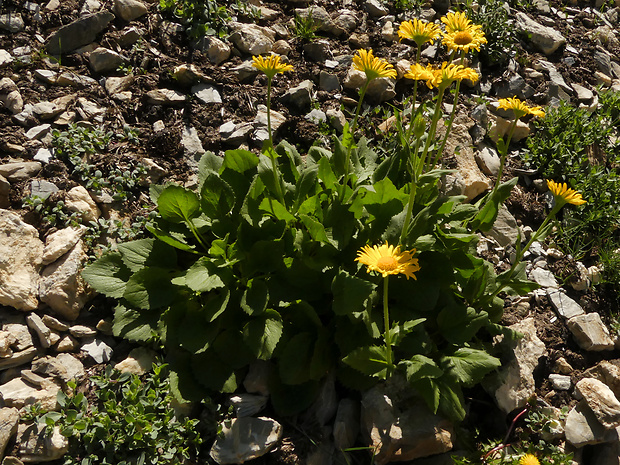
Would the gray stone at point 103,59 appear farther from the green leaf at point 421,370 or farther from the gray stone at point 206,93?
the green leaf at point 421,370

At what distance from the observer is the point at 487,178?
13.7 feet

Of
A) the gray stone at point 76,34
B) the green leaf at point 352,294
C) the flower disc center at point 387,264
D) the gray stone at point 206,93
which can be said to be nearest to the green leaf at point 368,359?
the green leaf at point 352,294

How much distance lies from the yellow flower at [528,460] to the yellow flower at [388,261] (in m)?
1.22

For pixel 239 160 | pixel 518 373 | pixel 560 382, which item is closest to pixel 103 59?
pixel 239 160

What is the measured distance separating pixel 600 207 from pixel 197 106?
10.2 ft

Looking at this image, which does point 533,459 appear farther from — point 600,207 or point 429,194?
point 600,207

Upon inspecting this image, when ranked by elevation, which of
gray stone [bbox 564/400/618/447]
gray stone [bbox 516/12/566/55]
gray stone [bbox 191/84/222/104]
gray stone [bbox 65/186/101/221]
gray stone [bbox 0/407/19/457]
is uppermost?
gray stone [bbox 516/12/566/55]

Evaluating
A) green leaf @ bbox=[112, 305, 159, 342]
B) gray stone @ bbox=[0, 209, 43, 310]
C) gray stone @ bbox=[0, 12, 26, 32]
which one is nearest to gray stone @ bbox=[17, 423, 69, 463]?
green leaf @ bbox=[112, 305, 159, 342]

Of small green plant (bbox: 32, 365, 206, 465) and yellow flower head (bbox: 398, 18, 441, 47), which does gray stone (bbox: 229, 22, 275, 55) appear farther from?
small green plant (bbox: 32, 365, 206, 465)

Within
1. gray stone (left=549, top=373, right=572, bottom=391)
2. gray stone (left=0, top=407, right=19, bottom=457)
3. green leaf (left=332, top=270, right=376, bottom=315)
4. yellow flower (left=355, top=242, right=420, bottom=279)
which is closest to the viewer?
yellow flower (left=355, top=242, right=420, bottom=279)

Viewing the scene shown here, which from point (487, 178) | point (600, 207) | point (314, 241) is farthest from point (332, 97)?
point (600, 207)

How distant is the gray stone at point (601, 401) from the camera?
10.3 feet

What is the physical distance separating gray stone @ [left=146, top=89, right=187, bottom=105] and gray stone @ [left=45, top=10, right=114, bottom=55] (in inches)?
28.9

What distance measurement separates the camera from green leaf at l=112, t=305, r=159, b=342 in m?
3.02
